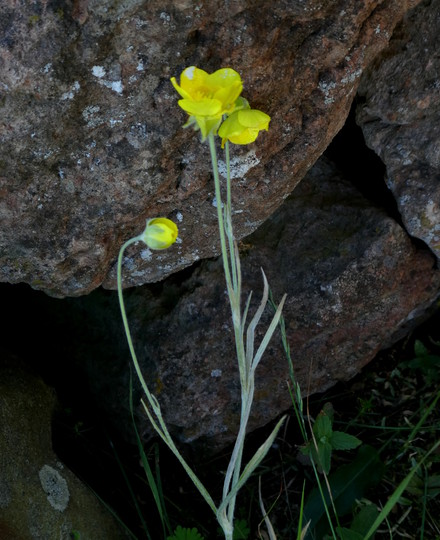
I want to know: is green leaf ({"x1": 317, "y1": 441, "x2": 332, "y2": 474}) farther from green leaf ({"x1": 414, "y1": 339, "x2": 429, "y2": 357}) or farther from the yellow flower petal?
the yellow flower petal

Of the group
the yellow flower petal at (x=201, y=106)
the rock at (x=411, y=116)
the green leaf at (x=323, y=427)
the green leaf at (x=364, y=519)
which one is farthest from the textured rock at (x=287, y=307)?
the yellow flower petal at (x=201, y=106)

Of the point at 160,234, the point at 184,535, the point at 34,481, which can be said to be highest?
the point at 160,234

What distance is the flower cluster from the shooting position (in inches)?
45.4

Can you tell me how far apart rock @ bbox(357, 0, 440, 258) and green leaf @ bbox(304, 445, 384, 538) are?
0.63 meters

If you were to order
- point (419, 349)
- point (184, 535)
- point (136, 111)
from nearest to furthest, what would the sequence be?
point (136, 111), point (184, 535), point (419, 349)

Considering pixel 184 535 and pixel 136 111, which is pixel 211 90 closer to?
pixel 136 111

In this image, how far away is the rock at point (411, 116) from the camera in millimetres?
1611

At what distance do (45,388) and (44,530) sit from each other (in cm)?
43

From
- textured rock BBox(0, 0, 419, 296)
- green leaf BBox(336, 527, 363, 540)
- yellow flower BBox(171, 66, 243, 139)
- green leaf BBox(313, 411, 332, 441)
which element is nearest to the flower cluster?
yellow flower BBox(171, 66, 243, 139)

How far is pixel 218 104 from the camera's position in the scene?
1.16 m

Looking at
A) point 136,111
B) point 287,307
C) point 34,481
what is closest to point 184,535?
point 34,481

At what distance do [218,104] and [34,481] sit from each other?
1108 mm

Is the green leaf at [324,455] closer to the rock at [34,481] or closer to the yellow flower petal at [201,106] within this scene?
the rock at [34,481]

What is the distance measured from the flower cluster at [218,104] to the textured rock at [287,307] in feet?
2.37
